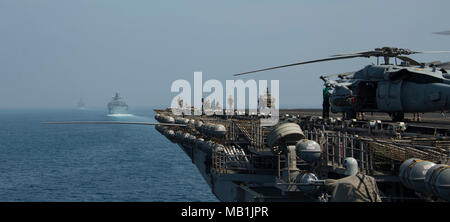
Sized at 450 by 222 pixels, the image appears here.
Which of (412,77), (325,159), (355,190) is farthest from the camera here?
(412,77)

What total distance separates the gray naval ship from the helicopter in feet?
4.03

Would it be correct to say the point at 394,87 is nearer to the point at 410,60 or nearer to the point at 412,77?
the point at 412,77

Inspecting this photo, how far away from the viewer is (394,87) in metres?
22.8

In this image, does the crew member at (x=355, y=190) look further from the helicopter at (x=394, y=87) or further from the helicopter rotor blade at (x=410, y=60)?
the helicopter rotor blade at (x=410, y=60)

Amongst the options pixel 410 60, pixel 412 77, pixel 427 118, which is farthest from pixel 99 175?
pixel 412 77

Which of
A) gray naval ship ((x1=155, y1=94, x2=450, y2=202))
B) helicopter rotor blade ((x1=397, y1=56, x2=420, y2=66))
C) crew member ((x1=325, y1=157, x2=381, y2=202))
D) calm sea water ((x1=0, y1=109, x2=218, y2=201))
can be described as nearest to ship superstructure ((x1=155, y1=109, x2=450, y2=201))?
gray naval ship ((x1=155, y1=94, x2=450, y2=202))

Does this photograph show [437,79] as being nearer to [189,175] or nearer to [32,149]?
[189,175]

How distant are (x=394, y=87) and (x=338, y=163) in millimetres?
8953

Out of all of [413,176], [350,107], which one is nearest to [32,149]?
[350,107]

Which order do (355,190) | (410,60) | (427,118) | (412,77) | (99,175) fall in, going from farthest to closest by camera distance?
1. (99,175)
2. (427,118)
3. (410,60)
4. (412,77)
5. (355,190)

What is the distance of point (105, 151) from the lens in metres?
77.9

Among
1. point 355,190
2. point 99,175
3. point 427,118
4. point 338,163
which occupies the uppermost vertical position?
point 427,118
